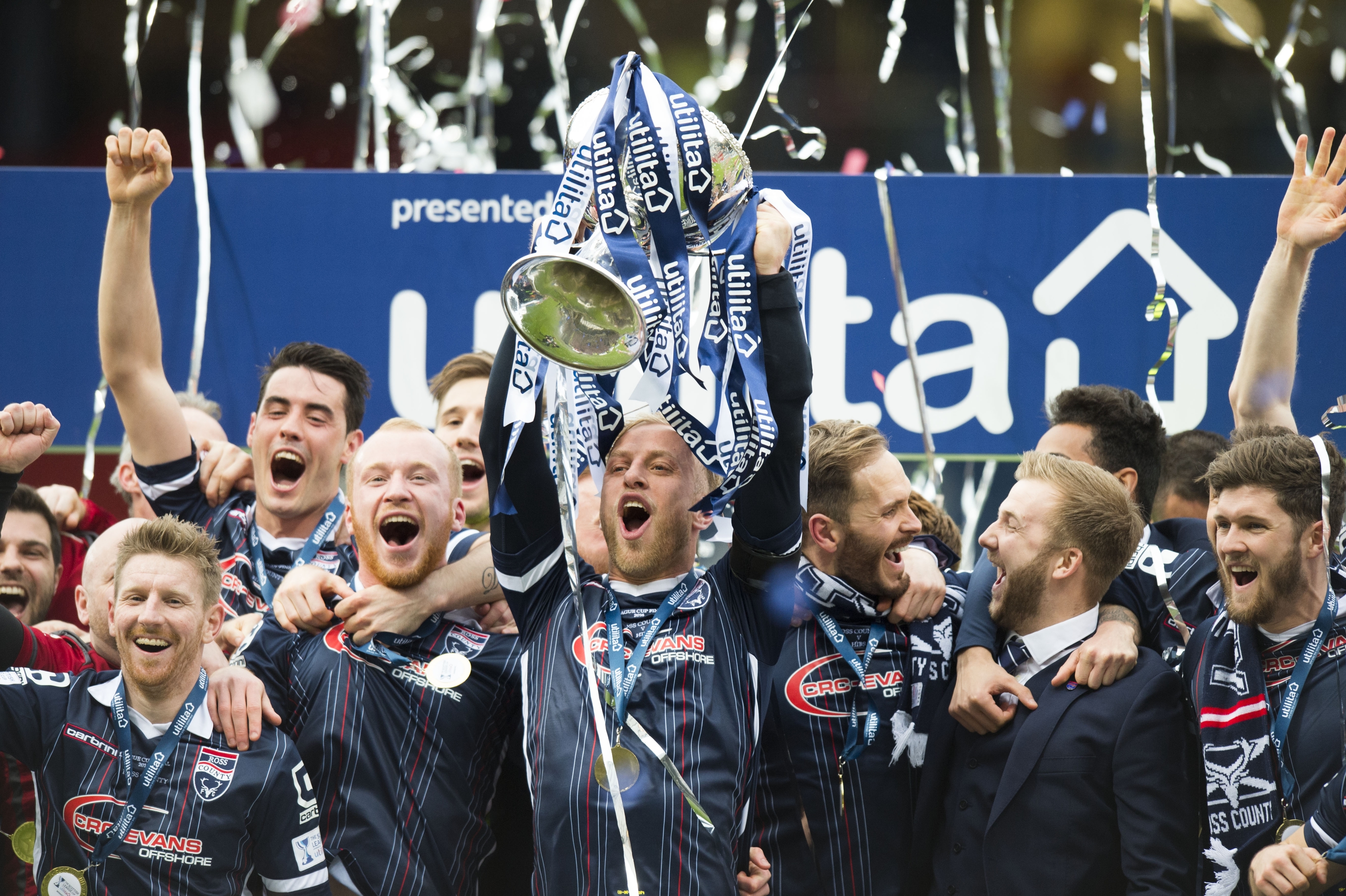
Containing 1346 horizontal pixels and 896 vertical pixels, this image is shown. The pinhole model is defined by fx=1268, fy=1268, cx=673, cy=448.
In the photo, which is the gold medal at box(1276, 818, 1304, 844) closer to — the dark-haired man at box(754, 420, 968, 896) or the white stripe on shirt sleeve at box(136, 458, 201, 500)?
the dark-haired man at box(754, 420, 968, 896)

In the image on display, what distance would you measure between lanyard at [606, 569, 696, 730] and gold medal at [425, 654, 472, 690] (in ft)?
1.04

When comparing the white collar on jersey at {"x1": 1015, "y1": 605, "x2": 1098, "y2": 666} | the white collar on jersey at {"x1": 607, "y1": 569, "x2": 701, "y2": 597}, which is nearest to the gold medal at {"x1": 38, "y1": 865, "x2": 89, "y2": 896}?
the white collar on jersey at {"x1": 607, "y1": 569, "x2": 701, "y2": 597}

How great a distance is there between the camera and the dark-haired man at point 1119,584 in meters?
2.16

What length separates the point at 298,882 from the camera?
6.88 feet

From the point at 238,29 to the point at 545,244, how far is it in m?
2.87

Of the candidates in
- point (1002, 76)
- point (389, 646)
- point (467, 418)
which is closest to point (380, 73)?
point (467, 418)

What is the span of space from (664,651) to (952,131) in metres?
2.55

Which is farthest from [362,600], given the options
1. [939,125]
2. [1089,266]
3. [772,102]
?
[939,125]

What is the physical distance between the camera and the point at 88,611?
242cm

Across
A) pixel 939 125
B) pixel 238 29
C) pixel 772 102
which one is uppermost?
pixel 238 29

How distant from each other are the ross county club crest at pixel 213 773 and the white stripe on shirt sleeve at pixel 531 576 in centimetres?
54

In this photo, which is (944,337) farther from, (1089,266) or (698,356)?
(698,356)

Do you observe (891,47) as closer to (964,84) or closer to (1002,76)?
(964,84)

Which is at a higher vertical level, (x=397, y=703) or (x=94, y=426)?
(x=94, y=426)
